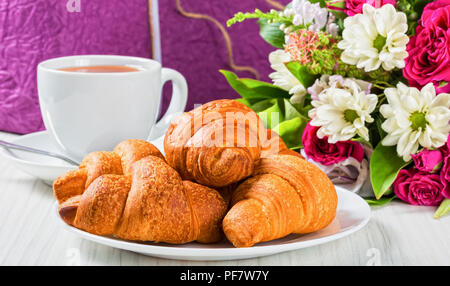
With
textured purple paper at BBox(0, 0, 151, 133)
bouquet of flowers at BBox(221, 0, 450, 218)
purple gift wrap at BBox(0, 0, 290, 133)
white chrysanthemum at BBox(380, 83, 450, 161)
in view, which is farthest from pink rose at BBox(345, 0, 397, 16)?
textured purple paper at BBox(0, 0, 151, 133)

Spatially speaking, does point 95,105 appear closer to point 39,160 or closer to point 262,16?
point 39,160

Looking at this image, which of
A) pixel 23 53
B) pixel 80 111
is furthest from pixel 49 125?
pixel 23 53

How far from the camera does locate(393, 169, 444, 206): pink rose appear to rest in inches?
25.4

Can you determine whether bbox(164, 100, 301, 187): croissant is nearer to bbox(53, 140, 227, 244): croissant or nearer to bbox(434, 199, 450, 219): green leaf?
bbox(53, 140, 227, 244): croissant

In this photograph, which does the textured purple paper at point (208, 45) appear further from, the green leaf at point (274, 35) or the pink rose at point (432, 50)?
the pink rose at point (432, 50)

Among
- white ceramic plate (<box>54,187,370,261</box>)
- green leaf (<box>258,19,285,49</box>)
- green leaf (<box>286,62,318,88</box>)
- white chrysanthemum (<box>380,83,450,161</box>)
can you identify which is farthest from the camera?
green leaf (<box>258,19,285,49</box>)

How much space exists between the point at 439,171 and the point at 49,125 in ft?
1.61

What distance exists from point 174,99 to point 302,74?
0.79 ft

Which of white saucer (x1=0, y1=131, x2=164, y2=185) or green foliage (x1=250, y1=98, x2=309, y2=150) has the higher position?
green foliage (x1=250, y1=98, x2=309, y2=150)

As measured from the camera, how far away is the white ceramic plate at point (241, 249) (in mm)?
460

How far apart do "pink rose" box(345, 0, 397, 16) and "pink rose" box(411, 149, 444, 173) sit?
175 mm

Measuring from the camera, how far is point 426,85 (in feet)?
1.99
